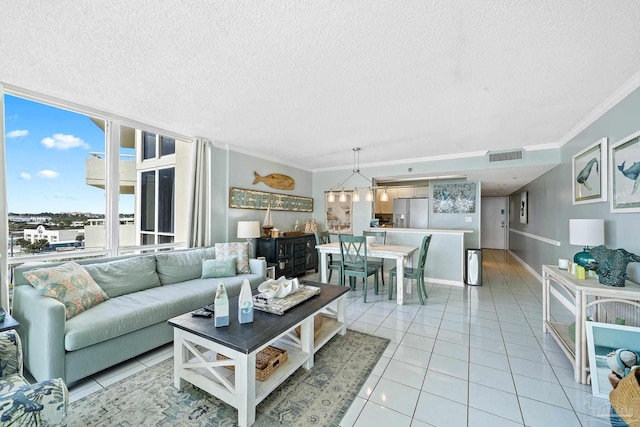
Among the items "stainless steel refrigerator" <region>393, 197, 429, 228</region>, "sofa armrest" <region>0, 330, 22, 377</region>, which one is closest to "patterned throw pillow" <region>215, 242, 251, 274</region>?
"sofa armrest" <region>0, 330, 22, 377</region>

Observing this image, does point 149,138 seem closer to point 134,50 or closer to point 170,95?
point 170,95

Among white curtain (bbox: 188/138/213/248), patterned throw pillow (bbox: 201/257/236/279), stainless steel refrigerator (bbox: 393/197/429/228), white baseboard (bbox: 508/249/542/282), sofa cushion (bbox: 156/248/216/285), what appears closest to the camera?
sofa cushion (bbox: 156/248/216/285)

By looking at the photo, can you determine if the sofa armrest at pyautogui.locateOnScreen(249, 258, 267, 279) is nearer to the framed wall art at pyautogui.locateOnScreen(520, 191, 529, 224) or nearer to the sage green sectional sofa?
the sage green sectional sofa

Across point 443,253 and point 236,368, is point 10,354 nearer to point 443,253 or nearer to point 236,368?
point 236,368

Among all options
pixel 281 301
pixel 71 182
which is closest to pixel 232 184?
pixel 71 182

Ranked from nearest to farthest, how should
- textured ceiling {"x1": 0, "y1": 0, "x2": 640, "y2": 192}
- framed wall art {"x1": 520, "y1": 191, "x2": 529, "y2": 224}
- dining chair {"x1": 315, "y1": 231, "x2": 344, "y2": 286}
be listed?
1. textured ceiling {"x1": 0, "y1": 0, "x2": 640, "y2": 192}
2. dining chair {"x1": 315, "y1": 231, "x2": 344, "y2": 286}
3. framed wall art {"x1": 520, "y1": 191, "x2": 529, "y2": 224}

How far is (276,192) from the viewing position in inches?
213

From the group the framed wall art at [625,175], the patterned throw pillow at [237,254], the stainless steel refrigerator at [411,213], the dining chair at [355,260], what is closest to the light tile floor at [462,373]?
the dining chair at [355,260]

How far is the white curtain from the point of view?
3879 millimetres

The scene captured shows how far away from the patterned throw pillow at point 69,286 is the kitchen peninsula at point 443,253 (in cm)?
437

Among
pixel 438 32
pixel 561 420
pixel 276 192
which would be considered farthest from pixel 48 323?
pixel 276 192

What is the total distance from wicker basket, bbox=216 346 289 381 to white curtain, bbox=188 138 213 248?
7.71 ft

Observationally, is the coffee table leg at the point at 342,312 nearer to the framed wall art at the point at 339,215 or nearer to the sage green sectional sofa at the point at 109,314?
the sage green sectional sofa at the point at 109,314

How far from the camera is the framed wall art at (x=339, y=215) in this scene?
20.1 feet
